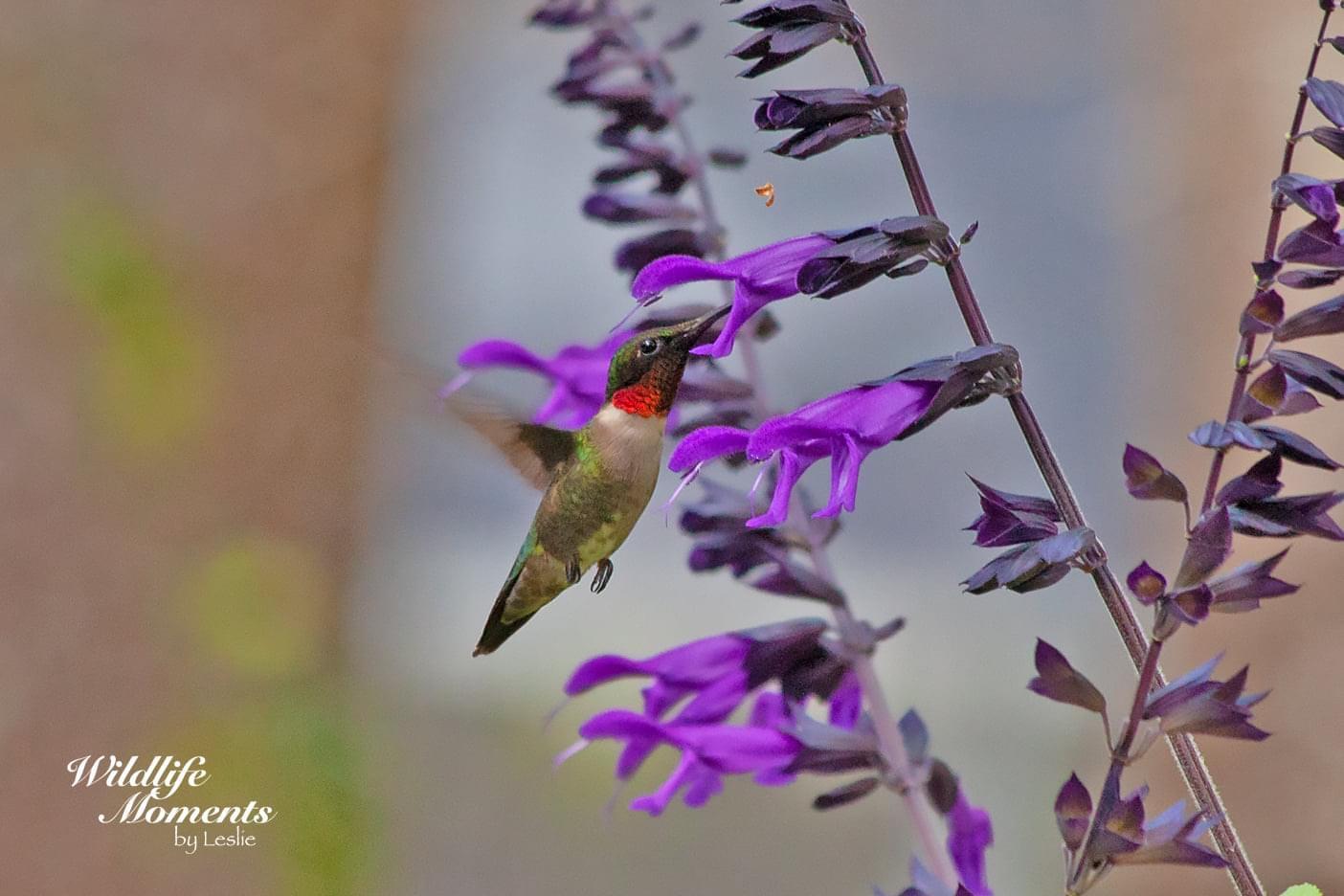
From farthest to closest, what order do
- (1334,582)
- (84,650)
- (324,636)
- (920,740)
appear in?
(324,636), (84,650), (1334,582), (920,740)

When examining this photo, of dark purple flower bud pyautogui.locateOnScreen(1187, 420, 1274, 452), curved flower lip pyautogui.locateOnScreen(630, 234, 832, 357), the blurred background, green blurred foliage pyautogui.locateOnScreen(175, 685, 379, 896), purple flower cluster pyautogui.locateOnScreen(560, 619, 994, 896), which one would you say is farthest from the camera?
the blurred background

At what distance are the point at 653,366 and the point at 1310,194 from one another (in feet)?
1.05

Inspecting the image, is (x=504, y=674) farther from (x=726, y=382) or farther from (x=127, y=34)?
(x=726, y=382)

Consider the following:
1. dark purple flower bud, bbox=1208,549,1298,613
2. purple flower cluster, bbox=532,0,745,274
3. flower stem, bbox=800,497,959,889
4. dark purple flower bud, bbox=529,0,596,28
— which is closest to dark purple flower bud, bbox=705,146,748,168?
purple flower cluster, bbox=532,0,745,274

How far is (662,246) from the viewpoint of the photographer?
0.78 metres

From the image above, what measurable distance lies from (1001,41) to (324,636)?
1565 mm

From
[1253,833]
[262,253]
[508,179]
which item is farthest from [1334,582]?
[262,253]

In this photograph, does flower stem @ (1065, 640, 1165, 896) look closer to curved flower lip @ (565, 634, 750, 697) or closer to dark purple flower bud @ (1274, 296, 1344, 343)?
dark purple flower bud @ (1274, 296, 1344, 343)

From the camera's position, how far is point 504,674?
2.54 meters

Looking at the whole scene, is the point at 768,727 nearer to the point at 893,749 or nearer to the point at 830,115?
the point at 893,749

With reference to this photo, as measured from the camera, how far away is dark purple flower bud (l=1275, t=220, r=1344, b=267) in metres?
0.47

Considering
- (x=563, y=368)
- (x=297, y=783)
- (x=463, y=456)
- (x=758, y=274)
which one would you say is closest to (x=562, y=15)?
(x=563, y=368)

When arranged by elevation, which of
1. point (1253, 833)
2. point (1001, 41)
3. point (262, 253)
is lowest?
point (1253, 833)

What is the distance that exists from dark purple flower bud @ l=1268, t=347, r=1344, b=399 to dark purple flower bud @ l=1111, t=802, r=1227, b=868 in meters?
0.15
